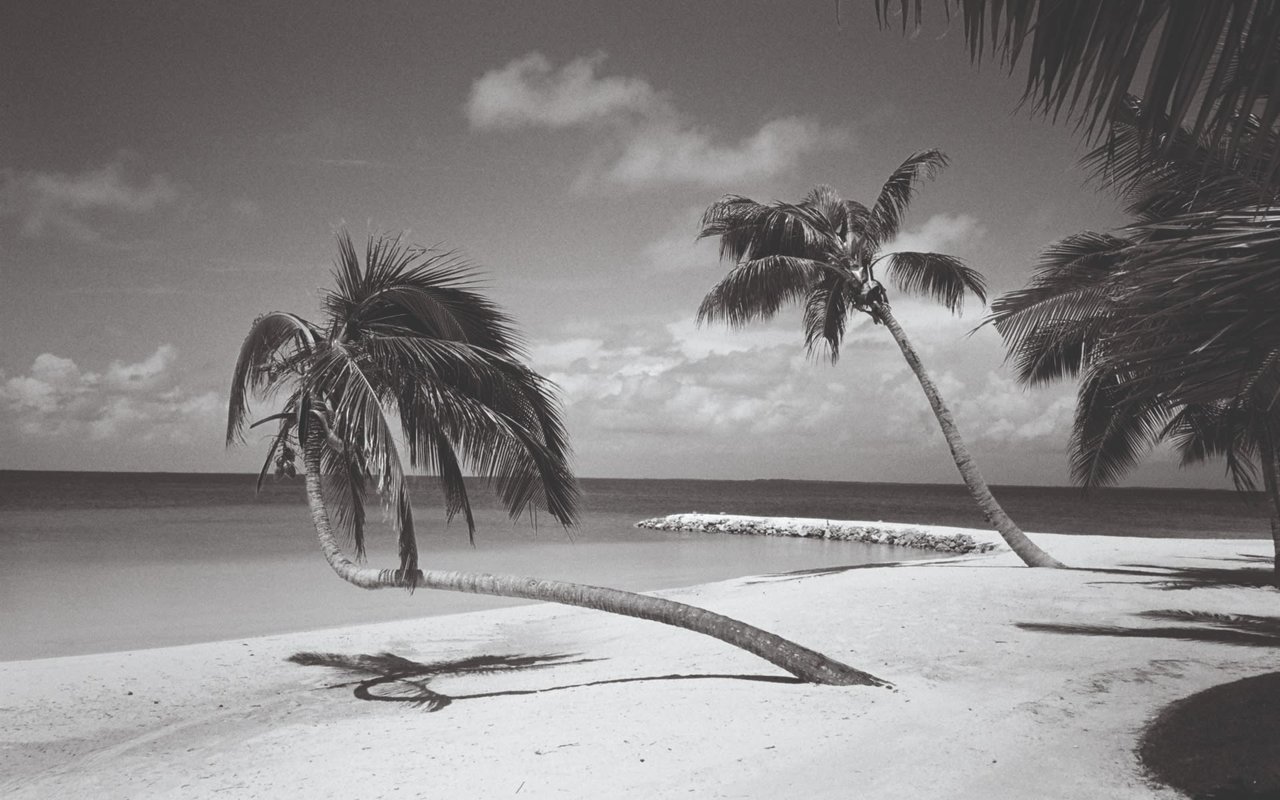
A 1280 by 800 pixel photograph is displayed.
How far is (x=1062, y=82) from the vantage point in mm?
2055

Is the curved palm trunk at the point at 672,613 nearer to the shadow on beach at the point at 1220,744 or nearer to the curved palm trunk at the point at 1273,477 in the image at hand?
the shadow on beach at the point at 1220,744

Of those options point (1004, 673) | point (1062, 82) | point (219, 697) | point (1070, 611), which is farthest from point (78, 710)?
point (1070, 611)

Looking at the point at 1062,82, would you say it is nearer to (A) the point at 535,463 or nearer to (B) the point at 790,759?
(B) the point at 790,759

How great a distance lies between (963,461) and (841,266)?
12.5 feet

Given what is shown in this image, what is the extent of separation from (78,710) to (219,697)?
1.05 metres

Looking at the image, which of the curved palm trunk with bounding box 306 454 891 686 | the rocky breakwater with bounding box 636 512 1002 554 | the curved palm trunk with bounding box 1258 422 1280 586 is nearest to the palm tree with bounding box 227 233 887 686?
the curved palm trunk with bounding box 306 454 891 686

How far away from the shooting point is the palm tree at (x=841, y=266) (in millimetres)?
12727

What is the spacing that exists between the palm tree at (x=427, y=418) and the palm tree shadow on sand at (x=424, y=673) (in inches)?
30.5

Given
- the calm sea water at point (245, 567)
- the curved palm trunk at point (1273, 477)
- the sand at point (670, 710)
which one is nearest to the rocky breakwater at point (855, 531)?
the calm sea water at point (245, 567)

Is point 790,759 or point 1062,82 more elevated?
point 1062,82

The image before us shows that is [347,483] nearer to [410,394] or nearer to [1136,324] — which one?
[410,394]

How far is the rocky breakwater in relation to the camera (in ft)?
78.0

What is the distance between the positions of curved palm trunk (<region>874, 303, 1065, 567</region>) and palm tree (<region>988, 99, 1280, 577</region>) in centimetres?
141

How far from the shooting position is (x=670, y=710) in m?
5.14
